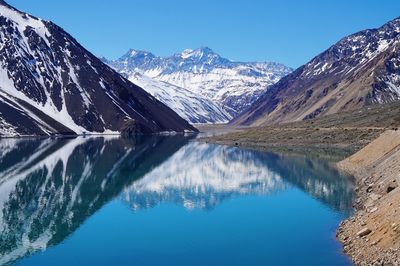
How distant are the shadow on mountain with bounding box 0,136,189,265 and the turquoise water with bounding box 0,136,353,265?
0.57 ft

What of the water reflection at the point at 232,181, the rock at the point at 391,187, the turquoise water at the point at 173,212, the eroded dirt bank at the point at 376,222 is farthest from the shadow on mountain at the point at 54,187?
the rock at the point at 391,187

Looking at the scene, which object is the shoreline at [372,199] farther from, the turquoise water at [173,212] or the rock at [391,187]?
the turquoise water at [173,212]

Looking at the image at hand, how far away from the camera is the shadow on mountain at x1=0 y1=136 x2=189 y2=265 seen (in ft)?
188

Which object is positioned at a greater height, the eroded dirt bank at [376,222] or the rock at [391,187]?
the rock at [391,187]

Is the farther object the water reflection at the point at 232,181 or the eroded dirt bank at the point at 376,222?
the water reflection at the point at 232,181

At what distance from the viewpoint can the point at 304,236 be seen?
5306cm

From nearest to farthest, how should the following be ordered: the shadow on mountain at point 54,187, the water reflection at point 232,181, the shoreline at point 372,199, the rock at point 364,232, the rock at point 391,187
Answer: the shoreline at point 372,199
the rock at point 364,232
the rock at point 391,187
the shadow on mountain at point 54,187
the water reflection at point 232,181

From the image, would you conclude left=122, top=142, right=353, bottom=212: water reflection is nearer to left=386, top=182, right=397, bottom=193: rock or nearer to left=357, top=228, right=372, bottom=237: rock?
left=386, top=182, right=397, bottom=193: rock

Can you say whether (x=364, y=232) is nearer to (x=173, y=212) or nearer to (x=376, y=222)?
(x=376, y=222)

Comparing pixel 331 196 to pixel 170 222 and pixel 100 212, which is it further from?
pixel 100 212

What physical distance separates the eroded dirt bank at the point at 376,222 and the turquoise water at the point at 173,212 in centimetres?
151

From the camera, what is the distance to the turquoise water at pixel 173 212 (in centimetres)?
4772

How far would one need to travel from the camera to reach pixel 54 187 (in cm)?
9469

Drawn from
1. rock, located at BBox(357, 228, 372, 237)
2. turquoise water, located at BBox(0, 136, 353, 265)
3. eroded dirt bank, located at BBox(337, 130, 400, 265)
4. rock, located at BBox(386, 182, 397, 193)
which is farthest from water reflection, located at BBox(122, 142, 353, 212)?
rock, located at BBox(357, 228, 372, 237)
